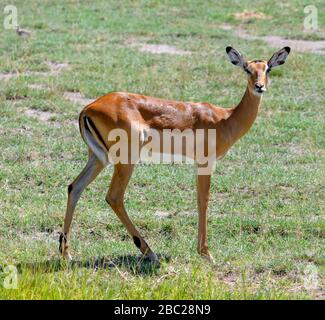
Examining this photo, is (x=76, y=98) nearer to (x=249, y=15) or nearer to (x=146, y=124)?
(x=146, y=124)

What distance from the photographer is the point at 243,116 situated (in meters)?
7.36

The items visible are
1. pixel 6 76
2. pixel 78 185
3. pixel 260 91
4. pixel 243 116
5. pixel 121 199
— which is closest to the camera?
pixel 121 199

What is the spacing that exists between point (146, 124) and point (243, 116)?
85 cm

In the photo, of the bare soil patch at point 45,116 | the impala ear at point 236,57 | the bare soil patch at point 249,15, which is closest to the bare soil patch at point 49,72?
the bare soil patch at point 45,116

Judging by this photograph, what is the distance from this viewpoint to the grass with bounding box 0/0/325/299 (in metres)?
6.26

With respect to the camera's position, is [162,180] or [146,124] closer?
[146,124]

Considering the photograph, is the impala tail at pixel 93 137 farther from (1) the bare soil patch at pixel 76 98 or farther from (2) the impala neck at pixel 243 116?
(1) the bare soil patch at pixel 76 98

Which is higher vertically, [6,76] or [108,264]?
[6,76]

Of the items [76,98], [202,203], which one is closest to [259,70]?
[202,203]

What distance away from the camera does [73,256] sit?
6.87 meters

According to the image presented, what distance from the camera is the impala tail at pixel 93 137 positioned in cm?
686

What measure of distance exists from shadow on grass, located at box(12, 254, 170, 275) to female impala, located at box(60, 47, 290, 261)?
0.10 meters

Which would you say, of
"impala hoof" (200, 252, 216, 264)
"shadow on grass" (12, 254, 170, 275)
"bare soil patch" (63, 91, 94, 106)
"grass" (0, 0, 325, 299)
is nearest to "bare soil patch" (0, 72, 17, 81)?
"grass" (0, 0, 325, 299)

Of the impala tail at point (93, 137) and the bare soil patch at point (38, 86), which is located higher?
the impala tail at point (93, 137)
